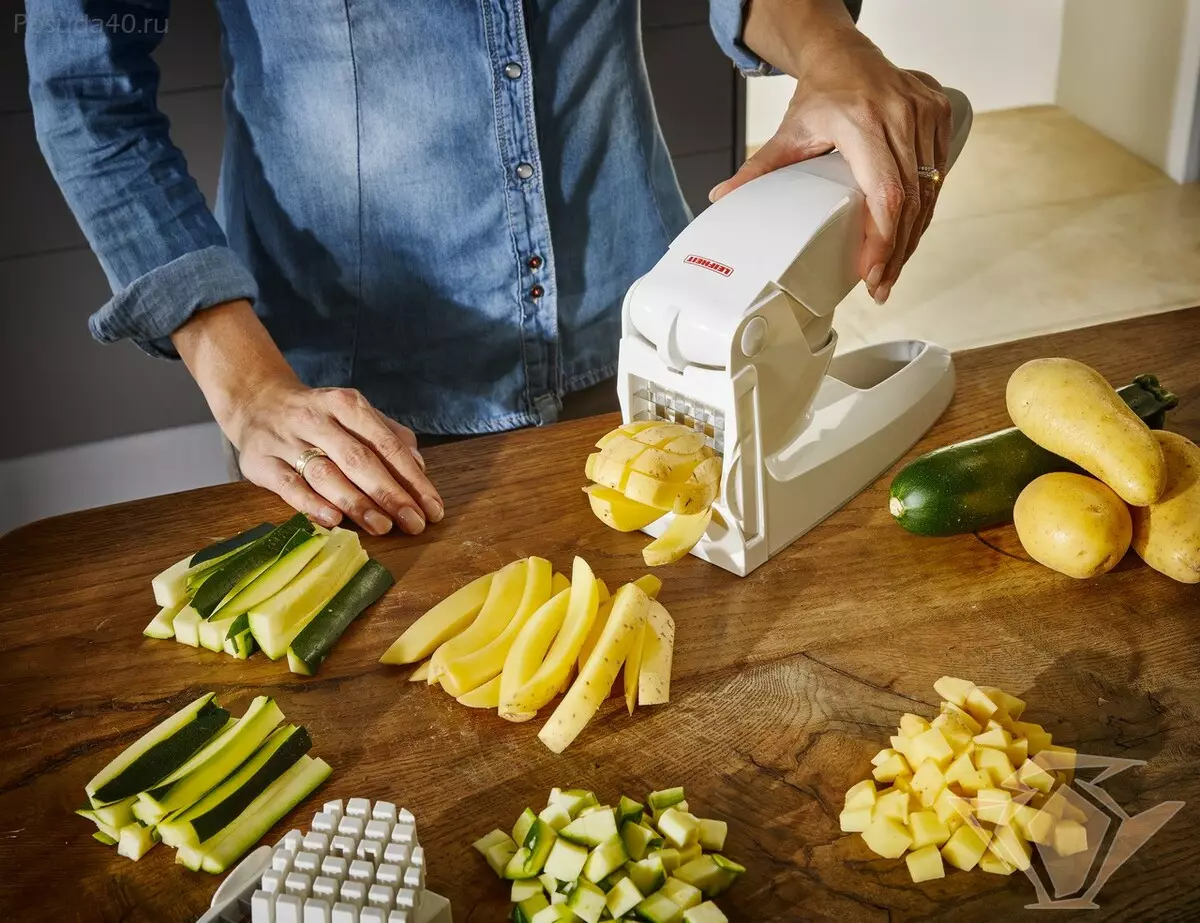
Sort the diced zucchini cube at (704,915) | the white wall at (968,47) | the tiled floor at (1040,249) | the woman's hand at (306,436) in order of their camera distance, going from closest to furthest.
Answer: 1. the diced zucchini cube at (704,915)
2. the woman's hand at (306,436)
3. the tiled floor at (1040,249)
4. the white wall at (968,47)

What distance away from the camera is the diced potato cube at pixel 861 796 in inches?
48.3

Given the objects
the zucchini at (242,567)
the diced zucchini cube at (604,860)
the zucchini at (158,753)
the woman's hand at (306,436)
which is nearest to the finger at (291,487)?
the woman's hand at (306,436)

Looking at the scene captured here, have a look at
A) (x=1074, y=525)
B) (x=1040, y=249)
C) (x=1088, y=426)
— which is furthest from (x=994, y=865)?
(x=1040, y=249)

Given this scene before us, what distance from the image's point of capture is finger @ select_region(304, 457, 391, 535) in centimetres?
170

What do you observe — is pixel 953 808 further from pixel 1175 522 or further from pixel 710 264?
pixel 710 264

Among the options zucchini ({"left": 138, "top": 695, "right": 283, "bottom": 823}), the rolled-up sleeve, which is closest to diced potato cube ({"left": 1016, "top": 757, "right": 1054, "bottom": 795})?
zucchini ({"left": 138, "top": 695, "right": 283, "bottom": 823})

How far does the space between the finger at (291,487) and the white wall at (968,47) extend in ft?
16.2

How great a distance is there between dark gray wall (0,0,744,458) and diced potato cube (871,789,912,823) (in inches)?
116

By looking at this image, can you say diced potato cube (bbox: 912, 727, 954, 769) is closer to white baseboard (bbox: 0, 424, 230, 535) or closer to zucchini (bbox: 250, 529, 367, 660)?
zucchini (bbox: 250, 529, 367, 660)

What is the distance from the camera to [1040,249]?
16.8 ft

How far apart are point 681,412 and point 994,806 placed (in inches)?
25.1

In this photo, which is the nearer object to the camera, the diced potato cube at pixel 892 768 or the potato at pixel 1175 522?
the diced potato cube at pixel 892 768

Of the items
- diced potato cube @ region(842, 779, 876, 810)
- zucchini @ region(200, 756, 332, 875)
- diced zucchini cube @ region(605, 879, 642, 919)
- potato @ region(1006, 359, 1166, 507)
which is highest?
potato @ region(1006, 359, 1166, 507)

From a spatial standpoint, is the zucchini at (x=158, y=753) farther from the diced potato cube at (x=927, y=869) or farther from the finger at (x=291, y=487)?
the diced potato cube at (x=927, y=869)
